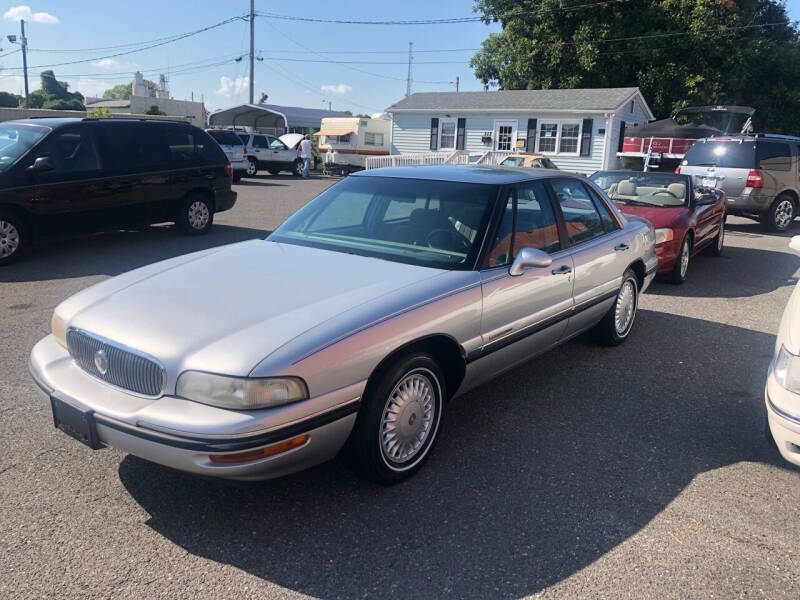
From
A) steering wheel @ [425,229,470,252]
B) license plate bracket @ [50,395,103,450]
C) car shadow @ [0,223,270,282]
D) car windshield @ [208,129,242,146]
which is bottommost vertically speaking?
car shadow @ [0,223,270,282]

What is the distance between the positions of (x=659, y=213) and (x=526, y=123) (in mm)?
20720

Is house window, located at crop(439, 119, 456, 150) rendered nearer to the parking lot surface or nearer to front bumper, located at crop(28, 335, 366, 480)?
the parking lot surface

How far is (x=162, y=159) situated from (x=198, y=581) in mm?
8356

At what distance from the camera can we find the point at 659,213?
8367 millimetres

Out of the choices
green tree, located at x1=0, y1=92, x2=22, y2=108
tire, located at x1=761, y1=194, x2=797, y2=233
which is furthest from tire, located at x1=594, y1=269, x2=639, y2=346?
green tree, located at x1=0, y1=92, x2=22, y2=108

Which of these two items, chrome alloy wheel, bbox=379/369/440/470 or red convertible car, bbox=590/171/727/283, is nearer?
chrome alloy wheel, bbox=379/369/440/470

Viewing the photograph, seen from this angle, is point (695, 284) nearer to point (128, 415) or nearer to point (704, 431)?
point (704, 431)

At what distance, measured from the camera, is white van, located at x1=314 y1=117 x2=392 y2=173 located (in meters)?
33.8

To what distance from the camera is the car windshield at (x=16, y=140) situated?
26.9ft

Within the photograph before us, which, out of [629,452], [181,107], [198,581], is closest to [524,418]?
[629,452]

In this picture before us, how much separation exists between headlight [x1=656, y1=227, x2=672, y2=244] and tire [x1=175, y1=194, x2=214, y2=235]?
6.98 m

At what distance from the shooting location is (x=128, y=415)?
111 inches

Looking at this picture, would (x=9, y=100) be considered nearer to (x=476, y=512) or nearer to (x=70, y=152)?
(x=70, y=152)

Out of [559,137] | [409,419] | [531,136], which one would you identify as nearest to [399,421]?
[409,419]
